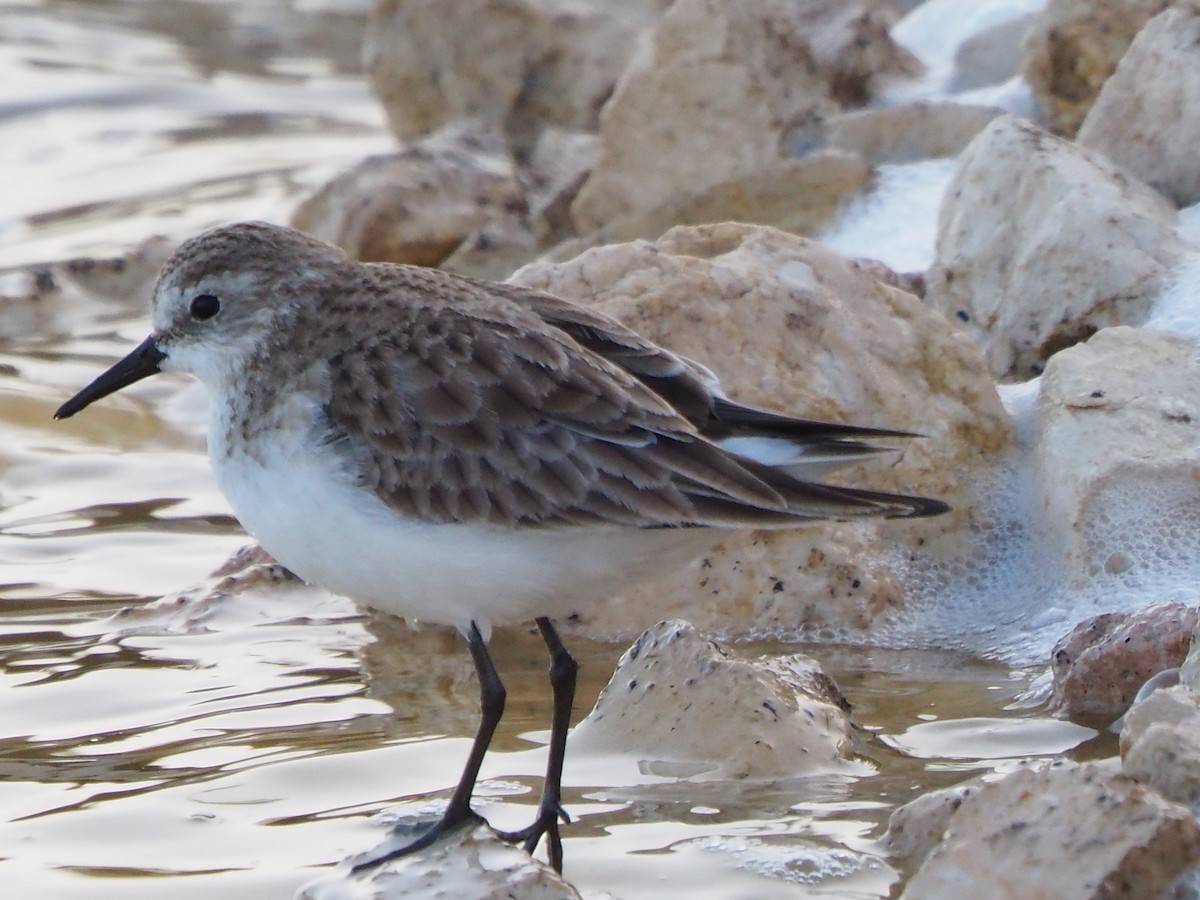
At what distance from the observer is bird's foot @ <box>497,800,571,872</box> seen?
14.8ft

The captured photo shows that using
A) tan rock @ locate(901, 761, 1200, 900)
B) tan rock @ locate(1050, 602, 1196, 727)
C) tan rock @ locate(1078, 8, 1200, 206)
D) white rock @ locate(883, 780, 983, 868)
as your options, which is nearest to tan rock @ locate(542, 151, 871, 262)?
tan rock @ locate(1078, 8, 1200, 206)

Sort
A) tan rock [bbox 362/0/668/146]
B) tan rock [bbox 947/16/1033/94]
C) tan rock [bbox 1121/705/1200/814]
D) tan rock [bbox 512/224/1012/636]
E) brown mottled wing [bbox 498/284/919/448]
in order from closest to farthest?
tan rock [bbox 1121/705/1200/814] → brown mottled wing [bbox 498/284/919/448] → tan rock [bbox 512/224/1012/636] → tan rock [bbox 947/16/1033/94] → tan rock [bbox 362/0/668/146]

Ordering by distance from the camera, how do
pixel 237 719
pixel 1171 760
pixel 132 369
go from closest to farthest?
pixel 1171 760
pixel 132 369
pixel 237 719

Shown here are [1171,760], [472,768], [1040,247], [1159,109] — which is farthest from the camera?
[1159,109]

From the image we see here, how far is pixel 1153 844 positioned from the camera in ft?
11.9

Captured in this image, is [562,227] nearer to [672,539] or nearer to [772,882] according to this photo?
[672,539]

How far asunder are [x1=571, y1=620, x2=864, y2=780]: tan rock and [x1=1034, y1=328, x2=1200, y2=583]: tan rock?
1134 millimetres

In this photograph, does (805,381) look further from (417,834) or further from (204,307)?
(417,834)

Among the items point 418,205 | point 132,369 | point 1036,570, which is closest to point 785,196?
point 418,205

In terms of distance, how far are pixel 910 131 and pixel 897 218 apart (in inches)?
29.5

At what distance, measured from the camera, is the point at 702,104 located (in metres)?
8.92

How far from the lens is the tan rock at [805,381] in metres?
6.02

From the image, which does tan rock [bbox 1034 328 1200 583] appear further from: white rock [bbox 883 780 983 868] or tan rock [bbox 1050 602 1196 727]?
A: white rock [bbox 883 780 983 868]

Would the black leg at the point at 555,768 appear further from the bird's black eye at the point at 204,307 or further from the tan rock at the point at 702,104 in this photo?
the tan rock at the point at 702,104
